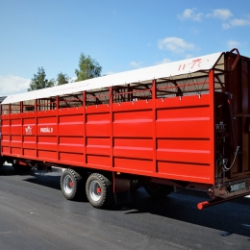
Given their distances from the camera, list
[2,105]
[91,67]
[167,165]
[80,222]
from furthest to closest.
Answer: [91,67] < [2,105] < [80,222] < [167,165]

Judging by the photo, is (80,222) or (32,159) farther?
(32,159)

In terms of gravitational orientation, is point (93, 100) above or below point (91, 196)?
above

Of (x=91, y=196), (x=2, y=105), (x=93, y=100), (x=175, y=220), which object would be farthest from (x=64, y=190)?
(x=2, y=105)

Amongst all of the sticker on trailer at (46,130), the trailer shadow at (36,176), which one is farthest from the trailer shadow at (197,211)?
the trailer shadow at (36,176)

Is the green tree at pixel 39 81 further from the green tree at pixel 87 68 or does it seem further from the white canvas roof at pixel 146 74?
the white canvas roof at pixel 146 74

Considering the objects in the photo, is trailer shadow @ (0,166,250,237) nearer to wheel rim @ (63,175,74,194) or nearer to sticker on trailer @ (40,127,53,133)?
wheel rim @ (63,175,74,194)

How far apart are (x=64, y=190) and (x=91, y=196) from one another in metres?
1.11

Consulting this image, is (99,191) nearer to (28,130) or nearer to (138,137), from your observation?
(138,137)

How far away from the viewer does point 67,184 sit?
815cm

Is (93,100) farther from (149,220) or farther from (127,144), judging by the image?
(149,220)

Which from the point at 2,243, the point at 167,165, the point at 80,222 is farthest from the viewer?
the point at 80,222

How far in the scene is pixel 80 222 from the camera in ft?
20.3

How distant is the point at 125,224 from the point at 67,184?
8.41 feet

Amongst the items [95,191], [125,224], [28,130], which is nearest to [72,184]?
[95,191]
